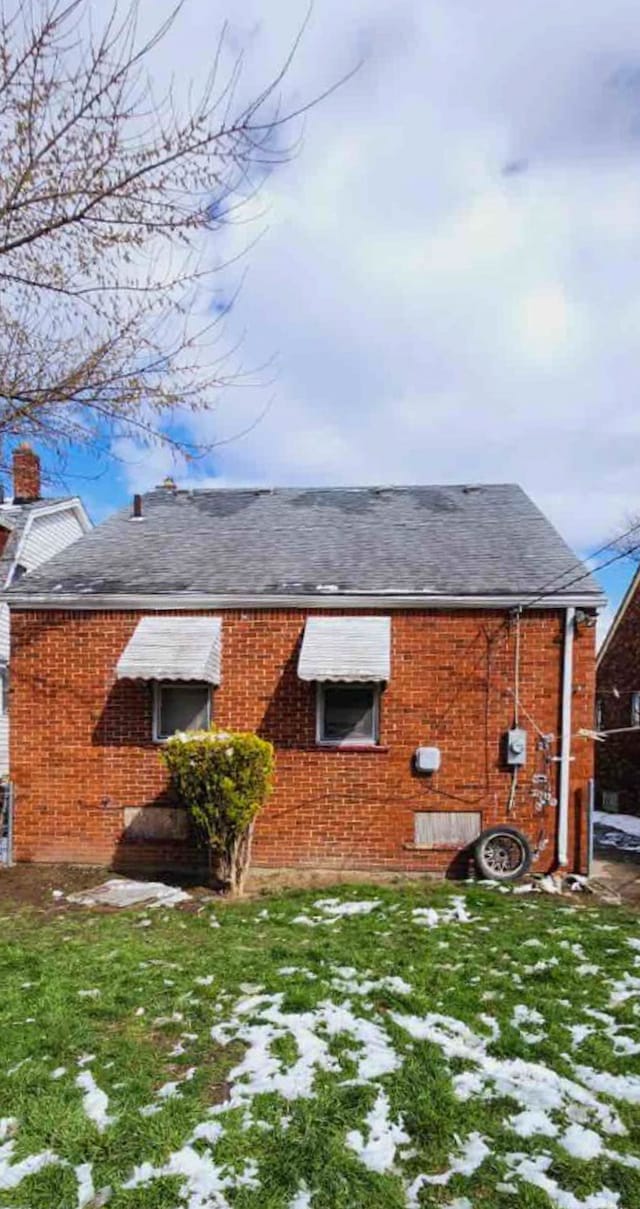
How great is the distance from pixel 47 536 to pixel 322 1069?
18.3m

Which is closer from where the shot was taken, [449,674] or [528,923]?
[528,923]

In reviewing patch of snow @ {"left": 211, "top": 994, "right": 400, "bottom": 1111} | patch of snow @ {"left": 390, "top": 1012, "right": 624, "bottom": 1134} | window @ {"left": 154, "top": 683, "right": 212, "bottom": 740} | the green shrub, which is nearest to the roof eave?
window @ {"left": 154, "top": 683, "right": 212, "bottom": 740}

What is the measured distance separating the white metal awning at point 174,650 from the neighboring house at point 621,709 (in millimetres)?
11539

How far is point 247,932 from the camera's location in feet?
23.4

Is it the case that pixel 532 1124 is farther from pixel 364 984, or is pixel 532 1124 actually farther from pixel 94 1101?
pixel 94 1101

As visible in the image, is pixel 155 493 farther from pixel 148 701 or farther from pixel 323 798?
pixel 323 798

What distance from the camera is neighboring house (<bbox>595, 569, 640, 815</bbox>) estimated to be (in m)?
17.8

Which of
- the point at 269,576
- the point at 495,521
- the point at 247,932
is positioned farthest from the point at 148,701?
the point at 495,521

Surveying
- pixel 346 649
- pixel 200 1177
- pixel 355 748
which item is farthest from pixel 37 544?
pixel 200 1177

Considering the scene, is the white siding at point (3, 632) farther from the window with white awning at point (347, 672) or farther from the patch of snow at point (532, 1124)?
the patch of snow at point (532, 1124)

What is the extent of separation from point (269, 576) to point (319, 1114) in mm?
7331

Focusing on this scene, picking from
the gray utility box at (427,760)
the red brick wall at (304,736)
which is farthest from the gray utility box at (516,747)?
the gray utility box at (427,760)

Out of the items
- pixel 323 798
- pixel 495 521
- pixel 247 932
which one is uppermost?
pixel 495 521

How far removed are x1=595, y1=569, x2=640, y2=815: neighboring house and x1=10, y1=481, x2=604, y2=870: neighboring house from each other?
8.82 metres
